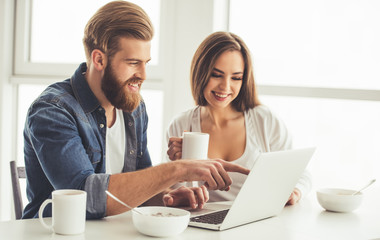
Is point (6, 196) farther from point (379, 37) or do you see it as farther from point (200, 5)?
point (379, 37)

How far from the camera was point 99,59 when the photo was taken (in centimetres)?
185

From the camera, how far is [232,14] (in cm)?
317

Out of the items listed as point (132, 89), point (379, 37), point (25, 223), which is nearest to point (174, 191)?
point (132, 89)

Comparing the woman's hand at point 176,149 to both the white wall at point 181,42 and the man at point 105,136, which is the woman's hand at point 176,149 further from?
the white wall at point 181,42

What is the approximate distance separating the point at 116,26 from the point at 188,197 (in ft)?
2.10

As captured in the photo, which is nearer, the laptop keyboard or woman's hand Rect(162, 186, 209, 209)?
the laptop keyboard

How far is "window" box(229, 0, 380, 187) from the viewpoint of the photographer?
2.80 m

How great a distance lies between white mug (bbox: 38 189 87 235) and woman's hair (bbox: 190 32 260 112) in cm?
117

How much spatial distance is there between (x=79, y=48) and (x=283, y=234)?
8.08ft

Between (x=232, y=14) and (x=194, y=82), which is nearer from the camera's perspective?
(x=194, y=82)

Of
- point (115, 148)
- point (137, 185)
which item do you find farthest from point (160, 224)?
point (115, 148)

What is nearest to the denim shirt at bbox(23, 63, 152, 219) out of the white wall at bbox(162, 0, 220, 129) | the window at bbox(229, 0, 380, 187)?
the white wall at bbox(162, 0, 220, 129)

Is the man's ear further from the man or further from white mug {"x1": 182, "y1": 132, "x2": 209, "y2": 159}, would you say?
white mug {"x1": 182, "y1": 132, "x2": 209, "y2": 159}

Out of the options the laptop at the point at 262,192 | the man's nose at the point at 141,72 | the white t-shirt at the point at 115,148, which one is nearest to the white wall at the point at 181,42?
the white t-shirt at the point at 115,148
